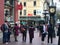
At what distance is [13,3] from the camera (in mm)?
37125

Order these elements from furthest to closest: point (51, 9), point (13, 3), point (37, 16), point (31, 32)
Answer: point (37, 16) < point (13, 3) < point (51, 9) < point (31, 32)

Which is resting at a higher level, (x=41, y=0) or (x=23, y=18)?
(x=41, y=0)

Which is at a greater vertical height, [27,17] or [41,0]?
[41,0]

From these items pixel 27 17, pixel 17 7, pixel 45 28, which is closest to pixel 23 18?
pixel 27 17

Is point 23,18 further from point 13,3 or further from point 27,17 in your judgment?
point 13,3

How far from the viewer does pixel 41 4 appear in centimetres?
8312

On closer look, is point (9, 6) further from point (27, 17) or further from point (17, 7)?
point (27, 17)

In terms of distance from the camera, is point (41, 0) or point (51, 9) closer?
point (51, 9)

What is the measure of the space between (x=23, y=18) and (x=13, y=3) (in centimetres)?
4733

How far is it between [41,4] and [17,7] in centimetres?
4592

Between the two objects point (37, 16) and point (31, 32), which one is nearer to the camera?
point (31, 32)

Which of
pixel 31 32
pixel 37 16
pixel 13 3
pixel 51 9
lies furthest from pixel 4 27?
pixel 37 16

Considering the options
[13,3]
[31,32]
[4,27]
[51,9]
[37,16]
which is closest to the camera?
[4,27]

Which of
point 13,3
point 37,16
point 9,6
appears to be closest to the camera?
point 9,6
